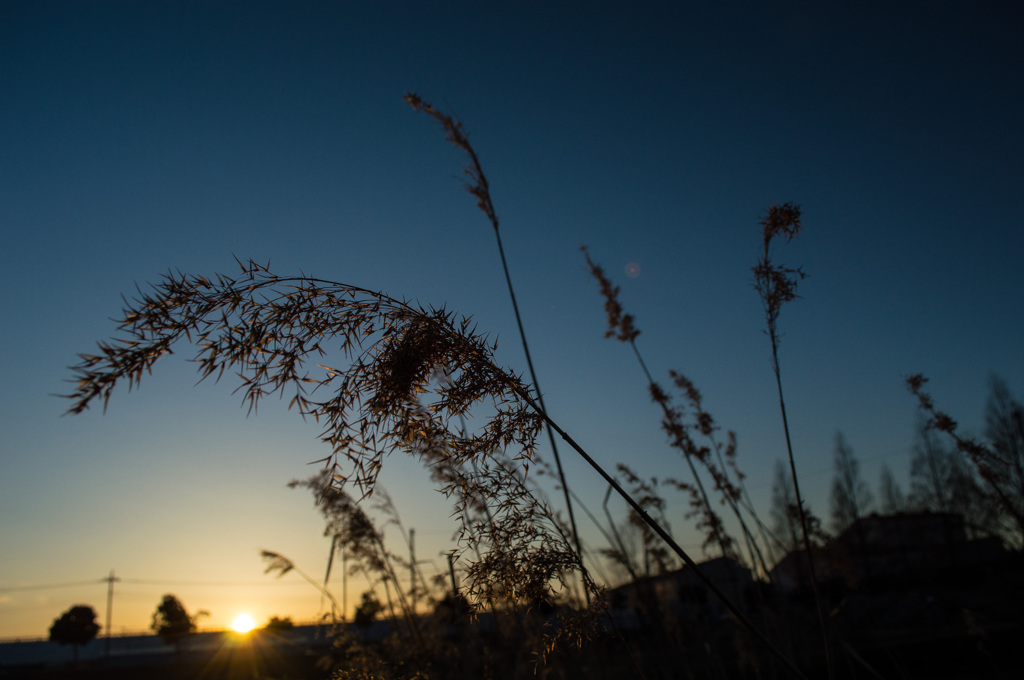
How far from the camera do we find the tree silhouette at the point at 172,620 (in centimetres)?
4531

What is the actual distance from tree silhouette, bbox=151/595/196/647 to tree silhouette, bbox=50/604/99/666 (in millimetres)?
4613

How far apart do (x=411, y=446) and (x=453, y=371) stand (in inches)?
11.6

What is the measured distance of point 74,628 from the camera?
42.7 metres

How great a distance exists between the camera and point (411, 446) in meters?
1.75

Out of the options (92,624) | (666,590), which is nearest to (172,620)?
(92,624)

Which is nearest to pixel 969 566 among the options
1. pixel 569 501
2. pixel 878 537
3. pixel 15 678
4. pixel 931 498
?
pixel 931 498

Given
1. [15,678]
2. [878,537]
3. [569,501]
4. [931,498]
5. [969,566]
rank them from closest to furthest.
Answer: [569,501], [15,678], [969,566], [931,498], [878,537]

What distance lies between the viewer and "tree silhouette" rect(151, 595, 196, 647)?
149 ft

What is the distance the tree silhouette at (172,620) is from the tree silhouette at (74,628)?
4.61 meters

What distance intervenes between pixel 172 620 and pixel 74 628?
694 cm

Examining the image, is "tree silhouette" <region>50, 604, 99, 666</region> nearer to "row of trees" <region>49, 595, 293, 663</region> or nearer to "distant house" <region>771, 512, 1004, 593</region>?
"row of trees" <region>49, 595, 293, 663</region>

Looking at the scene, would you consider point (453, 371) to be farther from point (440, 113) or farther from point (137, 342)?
point (440, 113)

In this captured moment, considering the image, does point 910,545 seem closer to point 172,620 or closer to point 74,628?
point 172,620

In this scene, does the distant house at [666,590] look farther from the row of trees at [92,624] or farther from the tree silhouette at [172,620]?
the tree silhouette at [172,620]
